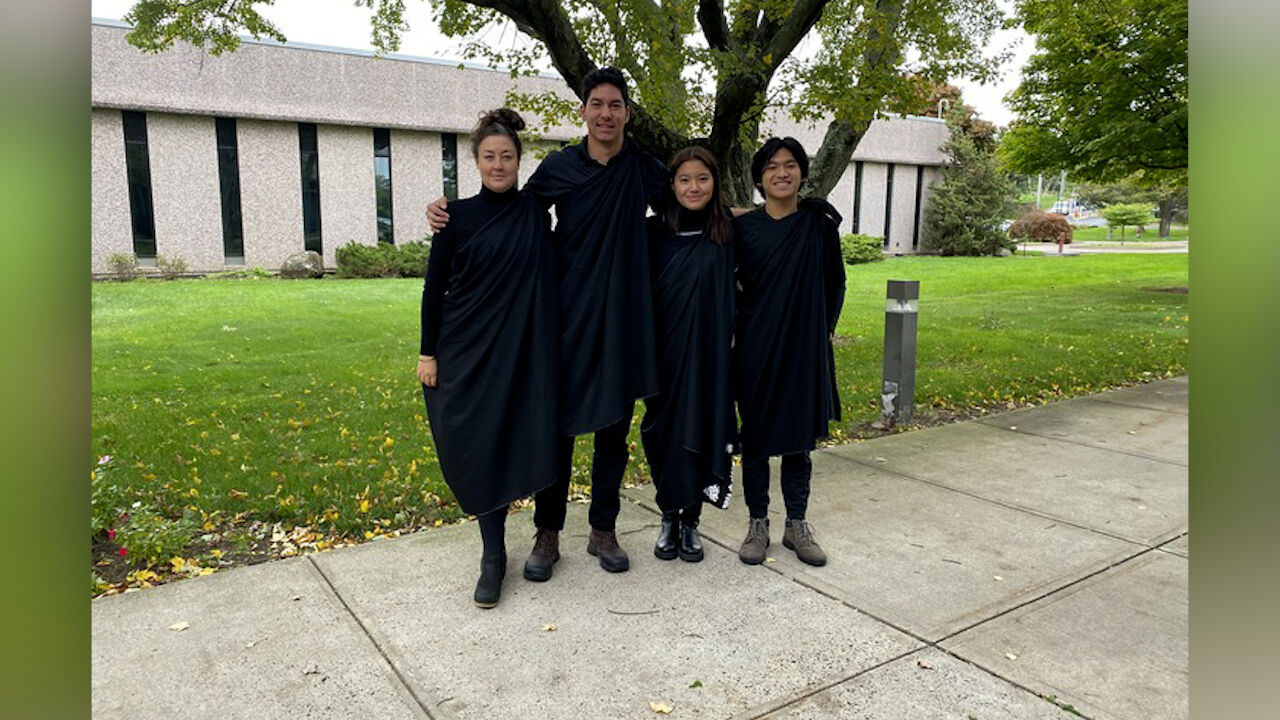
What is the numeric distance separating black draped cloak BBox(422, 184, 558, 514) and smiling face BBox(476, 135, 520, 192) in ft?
0.19

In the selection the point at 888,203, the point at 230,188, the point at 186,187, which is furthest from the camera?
the point at 888,203

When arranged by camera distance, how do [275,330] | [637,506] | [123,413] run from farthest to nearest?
[275,330]
[123,413]
[637,506]

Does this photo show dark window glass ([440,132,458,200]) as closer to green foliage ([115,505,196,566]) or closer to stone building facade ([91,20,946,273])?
stone building facade ([91,20,946,273])

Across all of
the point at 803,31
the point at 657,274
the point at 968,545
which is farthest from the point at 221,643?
the point at 803,31

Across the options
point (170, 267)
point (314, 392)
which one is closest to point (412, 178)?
point (170, 267)

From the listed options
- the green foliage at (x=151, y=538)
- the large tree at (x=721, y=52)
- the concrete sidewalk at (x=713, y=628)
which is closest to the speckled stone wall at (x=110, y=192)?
the large tree at (x=721, y=52)

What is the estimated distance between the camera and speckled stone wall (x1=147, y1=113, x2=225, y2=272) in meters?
20.8

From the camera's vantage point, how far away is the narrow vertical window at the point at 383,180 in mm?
23562

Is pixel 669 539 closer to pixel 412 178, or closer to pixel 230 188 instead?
pixel 230 188

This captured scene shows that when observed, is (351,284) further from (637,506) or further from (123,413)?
(637,506)

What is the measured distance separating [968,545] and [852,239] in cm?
2582

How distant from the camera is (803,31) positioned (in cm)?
759

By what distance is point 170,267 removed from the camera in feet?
66.9

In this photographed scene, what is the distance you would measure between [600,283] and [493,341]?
1.65 feet
